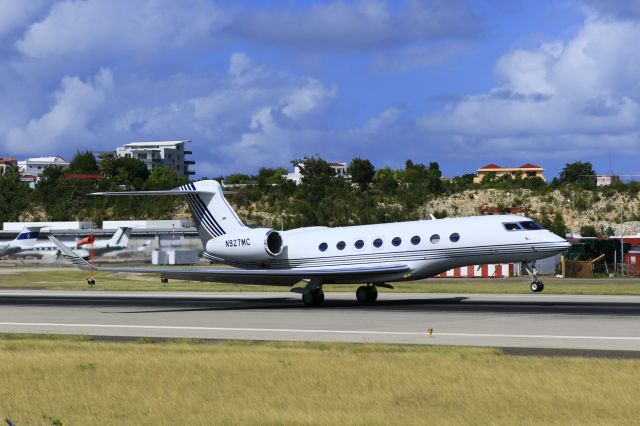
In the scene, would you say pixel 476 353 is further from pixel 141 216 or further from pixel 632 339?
pixel 141 216

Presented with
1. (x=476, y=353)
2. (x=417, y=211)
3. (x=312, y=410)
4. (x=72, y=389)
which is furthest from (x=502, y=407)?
(x=417, y=211)

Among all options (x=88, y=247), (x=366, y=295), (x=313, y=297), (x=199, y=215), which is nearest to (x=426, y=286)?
(x=366, y=295)

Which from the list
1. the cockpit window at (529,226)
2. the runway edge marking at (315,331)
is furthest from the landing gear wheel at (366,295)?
the runway edge marking at (315,331)

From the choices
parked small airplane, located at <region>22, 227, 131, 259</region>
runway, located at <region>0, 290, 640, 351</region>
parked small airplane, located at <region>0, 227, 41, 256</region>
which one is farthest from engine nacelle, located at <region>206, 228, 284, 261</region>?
parked small airplane, located at <region>0, 227, 41, 256</region>

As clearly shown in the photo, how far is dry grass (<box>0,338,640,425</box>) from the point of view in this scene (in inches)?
500

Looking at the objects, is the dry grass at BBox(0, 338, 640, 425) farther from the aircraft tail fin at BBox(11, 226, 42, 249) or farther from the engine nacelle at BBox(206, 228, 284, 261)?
the aircraft tail fin at BBox(11, 226, 42, 249)

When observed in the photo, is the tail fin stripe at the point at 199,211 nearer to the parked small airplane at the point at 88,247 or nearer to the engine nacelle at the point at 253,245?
the engine nacelle at the point at 253,245

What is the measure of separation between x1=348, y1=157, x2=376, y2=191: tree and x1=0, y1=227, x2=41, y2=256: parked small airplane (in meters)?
50.8

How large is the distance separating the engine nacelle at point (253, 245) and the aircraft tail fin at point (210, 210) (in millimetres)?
1072

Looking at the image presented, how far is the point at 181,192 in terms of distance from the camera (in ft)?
126

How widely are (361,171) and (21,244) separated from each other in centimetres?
5548

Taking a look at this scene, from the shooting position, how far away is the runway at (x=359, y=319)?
22.1m

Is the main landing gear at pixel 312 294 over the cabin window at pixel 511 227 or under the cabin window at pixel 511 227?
under

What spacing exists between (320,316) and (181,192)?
11.6 meters
